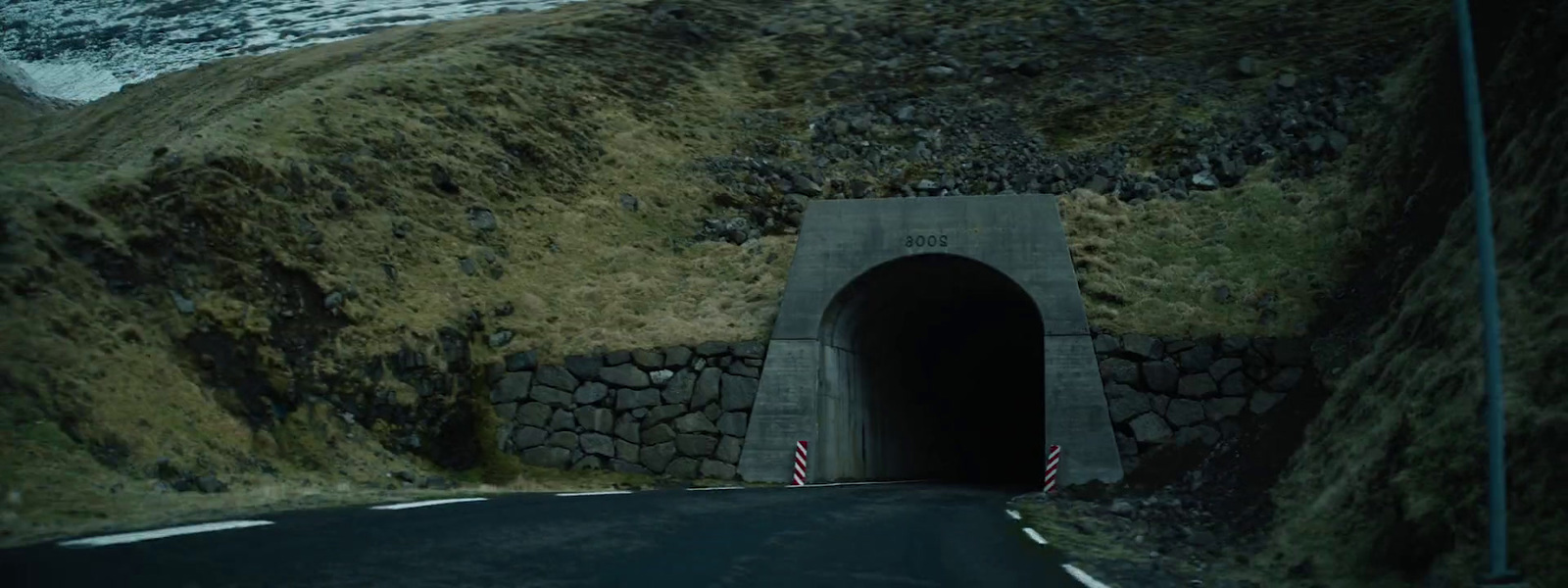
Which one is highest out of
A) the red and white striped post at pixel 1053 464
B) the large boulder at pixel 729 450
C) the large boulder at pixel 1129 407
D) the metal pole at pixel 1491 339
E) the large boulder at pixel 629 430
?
the metal pole at pixel 1491 339

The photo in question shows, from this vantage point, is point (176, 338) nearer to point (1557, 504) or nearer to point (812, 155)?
point (1557, 504)

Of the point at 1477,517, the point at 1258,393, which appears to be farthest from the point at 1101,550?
the point at 1258,393

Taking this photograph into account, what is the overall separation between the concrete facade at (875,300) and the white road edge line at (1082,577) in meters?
12.3

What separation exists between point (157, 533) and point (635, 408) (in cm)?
1509

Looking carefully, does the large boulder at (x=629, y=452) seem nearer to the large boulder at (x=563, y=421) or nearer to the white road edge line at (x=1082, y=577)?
the large boulder at (x=563, y=421)

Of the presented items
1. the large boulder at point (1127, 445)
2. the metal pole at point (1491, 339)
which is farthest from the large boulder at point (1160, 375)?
the metal pole at point (1491, 339)

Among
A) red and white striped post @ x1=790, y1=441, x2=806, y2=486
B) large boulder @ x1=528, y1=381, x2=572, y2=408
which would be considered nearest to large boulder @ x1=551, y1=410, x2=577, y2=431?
large boulder @ x1=528, y1=381, x2=572, y2=408

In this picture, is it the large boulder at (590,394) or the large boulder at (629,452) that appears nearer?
the large boulder at (629,452)

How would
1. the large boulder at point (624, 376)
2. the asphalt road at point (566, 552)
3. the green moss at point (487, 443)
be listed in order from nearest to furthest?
the asphalt road at point (566, 552) < the green moss at point (487, 443) < the large boulder at point (624, 376)

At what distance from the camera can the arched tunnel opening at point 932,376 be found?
88.9ft

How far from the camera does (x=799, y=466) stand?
24672 mm

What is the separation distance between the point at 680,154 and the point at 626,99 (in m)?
3.62

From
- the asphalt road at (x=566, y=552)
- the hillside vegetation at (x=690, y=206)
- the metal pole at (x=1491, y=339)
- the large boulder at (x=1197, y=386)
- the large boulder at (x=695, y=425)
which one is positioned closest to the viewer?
the metal pole at (x=1491, y=339)

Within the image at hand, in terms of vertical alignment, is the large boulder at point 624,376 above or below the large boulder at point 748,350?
below
